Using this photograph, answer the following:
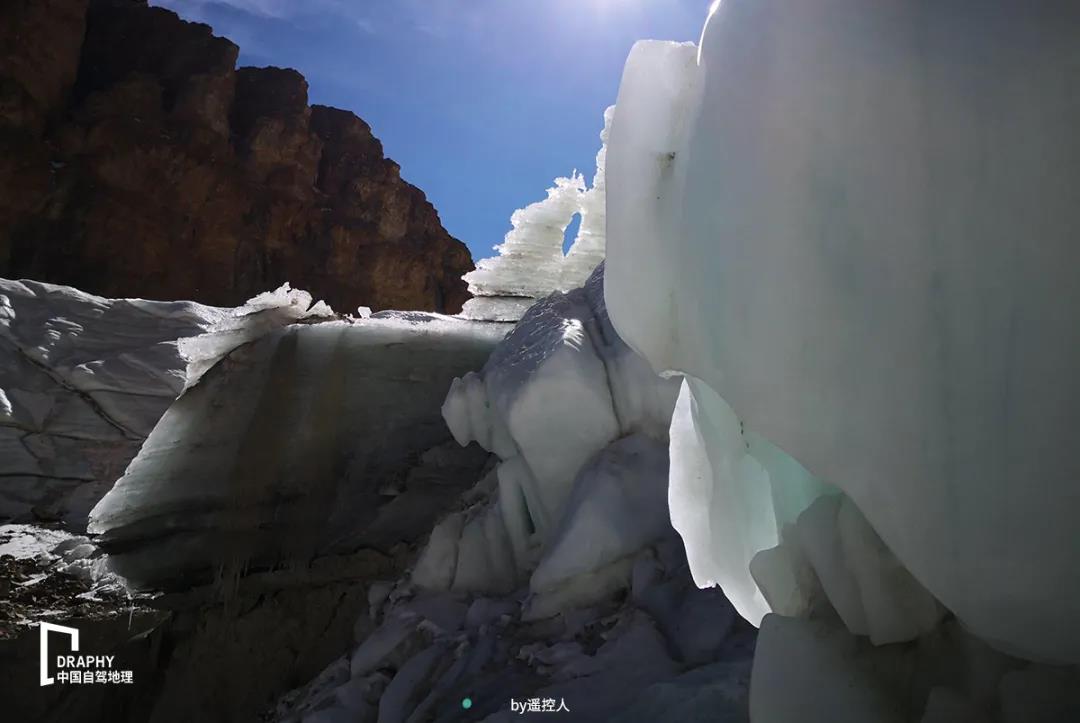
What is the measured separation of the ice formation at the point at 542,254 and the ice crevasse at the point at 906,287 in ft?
15.0

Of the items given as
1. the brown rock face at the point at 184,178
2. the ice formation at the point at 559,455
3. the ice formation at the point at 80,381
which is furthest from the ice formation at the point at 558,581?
the brown rock face at the point at 184,178

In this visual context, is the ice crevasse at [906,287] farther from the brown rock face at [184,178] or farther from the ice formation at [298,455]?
the brown rock face at [184,178]

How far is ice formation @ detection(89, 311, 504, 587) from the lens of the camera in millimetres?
6293

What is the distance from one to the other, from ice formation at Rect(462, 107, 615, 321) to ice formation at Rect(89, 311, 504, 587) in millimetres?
389

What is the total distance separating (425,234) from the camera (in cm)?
2605

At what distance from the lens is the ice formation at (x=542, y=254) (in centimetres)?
625

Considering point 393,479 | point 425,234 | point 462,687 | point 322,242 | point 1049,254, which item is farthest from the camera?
point 425,234

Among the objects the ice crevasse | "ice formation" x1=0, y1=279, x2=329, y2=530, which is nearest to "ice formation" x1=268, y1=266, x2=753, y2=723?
the ice crevasse

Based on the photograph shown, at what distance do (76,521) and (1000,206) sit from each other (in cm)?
856

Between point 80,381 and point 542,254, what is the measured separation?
5.46 metres

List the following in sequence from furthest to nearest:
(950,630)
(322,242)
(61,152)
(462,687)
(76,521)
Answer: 1. (322,242)
2. (61,152)
3. (76,521)
4. (462,687)
5. (950,630)

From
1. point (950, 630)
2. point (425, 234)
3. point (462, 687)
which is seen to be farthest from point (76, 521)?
point (425, 234)

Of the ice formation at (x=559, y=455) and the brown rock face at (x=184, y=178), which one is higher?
the brown rock face at (x=184, y=178)

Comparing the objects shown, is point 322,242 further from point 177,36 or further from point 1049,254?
point 1049,254
